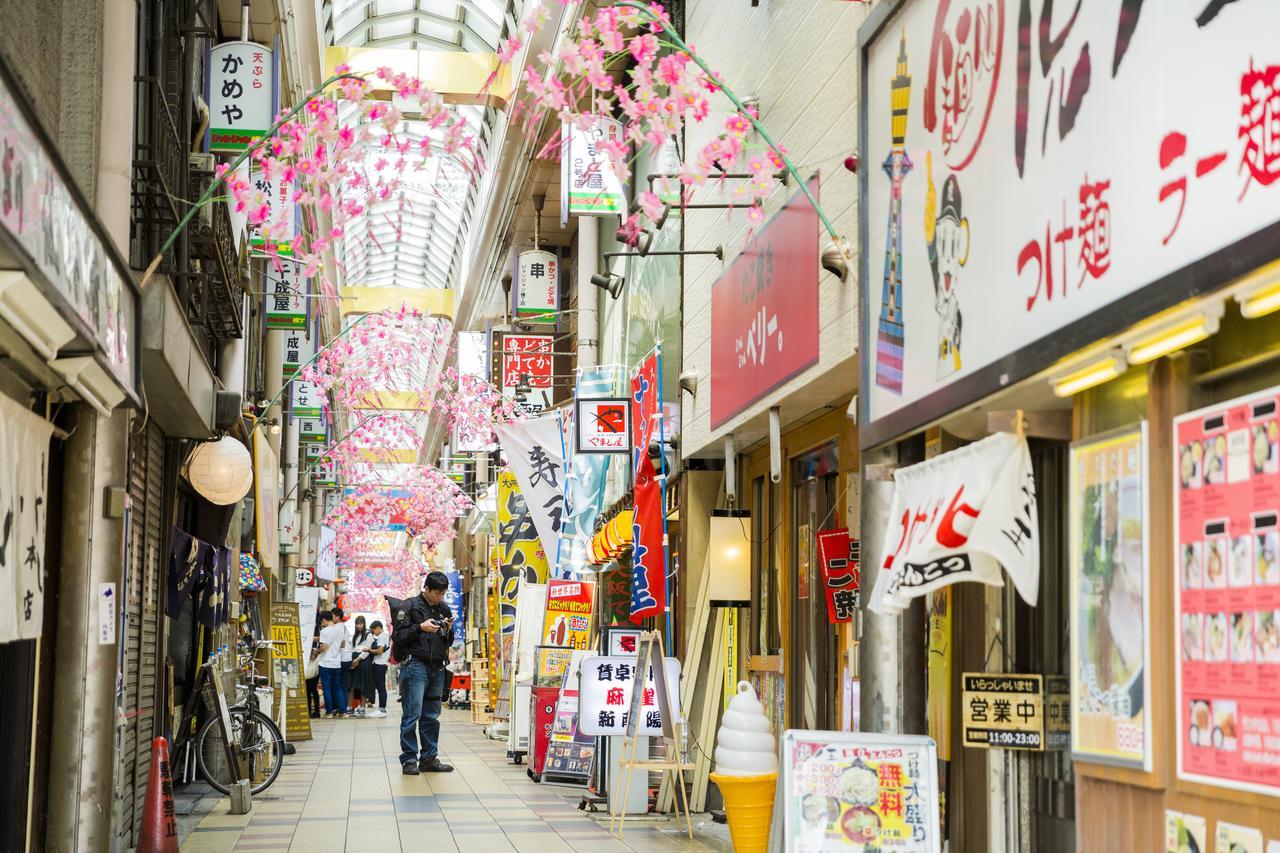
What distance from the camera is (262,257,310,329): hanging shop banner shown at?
22625 mm

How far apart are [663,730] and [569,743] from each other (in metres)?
3.80

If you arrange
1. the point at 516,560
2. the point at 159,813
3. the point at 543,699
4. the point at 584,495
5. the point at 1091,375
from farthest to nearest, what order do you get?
the point at 516,560, the point at 584,495, the point at 543,699, the point at 159,813, the point at 1091,375

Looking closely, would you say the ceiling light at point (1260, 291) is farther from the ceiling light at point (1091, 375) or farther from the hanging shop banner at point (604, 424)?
the hanging shop banner at point (604, 424)

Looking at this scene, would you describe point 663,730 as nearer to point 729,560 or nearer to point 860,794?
point 729,560

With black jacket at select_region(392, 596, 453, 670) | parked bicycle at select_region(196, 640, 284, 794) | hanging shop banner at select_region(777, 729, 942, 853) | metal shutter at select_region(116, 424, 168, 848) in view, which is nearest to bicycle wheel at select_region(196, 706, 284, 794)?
Answer: parked bicycle at select_region(196, 640, 284, 794)

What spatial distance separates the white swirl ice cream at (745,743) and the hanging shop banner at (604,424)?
7.01 m

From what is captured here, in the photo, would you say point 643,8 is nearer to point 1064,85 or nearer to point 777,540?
point 1064,85

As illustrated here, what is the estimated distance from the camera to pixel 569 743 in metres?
15.2

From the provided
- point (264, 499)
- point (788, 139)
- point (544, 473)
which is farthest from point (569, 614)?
point (788, 139)

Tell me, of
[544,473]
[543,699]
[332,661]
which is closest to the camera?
[543,699]

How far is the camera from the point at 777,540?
40.7ft

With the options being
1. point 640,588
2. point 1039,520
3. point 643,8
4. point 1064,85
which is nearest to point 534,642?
point 640,588

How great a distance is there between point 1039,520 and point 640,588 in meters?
8.52

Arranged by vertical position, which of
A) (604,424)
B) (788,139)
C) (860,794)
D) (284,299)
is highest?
(284,299)
